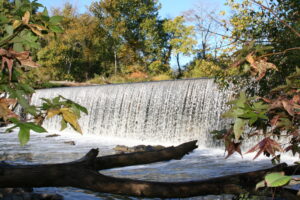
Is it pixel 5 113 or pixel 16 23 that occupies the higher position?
pixel 16 23

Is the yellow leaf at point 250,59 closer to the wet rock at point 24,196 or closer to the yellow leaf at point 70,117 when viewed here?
the yellow leaf at point 70,117

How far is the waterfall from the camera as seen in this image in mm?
14461

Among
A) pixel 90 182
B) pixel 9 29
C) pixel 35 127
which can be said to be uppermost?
pixel 9 29

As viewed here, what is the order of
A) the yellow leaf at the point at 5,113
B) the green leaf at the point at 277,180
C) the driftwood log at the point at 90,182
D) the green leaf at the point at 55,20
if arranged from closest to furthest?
the green leaf at the point at 277,180 < the yellow leaf at the point at 5,113 < the green leaf at the point at 55,20 < the driftwood log at the point at 90,182

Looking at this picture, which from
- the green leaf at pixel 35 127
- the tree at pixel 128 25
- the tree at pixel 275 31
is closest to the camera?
the green leaf at pixel 35 127

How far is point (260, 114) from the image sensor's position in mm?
1326

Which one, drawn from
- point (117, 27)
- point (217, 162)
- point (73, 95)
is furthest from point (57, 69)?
point (217, 162)

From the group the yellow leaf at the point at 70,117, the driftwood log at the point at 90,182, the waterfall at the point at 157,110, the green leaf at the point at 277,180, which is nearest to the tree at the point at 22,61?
the yellow leaf at the point at 70,117

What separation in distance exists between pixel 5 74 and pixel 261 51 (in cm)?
102

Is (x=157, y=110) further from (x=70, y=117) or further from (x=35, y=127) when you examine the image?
(x=35, y=127)

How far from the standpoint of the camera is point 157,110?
651 inches

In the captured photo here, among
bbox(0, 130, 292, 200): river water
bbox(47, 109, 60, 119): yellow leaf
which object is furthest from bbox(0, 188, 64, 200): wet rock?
bbox(47, 109, 60, 119): yellow leaf

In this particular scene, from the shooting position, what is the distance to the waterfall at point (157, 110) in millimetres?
14461

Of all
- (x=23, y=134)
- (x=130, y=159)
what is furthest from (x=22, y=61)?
(x=130, y=159)
